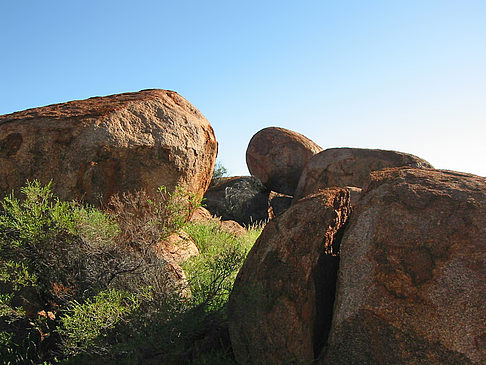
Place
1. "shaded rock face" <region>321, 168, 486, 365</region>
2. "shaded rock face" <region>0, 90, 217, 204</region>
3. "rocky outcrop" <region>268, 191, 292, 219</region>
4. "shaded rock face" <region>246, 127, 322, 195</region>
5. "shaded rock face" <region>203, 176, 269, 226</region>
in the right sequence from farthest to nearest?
"shaded rock face" <region>246, 127, 322, 195</region>
"rocky outcrop" <region>268, 191, 292, 219</region>
"shaded rock face" <region>203, 176, 269, 226</region>
"shaded rock face" <region>0, 90, 217, 204</region>
"shaded rock face" <region>321, 168, 486, 365</region>

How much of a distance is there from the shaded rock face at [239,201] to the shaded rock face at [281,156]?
150 centimetres

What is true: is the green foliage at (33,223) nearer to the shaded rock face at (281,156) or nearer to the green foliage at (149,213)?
the green foliage at (149,213)

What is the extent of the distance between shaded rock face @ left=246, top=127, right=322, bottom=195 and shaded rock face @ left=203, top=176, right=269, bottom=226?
1498 mm

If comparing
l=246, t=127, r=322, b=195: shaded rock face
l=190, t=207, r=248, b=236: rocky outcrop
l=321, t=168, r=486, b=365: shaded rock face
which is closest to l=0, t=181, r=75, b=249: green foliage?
l=190, t=207, r=248, b=236: rocky outcrop

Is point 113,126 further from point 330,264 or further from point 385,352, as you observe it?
point 385,352

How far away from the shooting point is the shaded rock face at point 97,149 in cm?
545

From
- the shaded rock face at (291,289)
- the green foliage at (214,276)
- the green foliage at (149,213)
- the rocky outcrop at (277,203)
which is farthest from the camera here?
the rocky outcrop at (277,203)

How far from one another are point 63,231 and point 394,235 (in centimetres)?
341

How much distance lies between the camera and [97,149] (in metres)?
5.44

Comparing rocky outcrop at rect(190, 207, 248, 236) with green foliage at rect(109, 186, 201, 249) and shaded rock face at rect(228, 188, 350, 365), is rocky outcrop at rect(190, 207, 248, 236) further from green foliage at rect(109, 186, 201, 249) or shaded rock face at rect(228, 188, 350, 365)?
shaded rock face at rect(228, 188, 350, 365)

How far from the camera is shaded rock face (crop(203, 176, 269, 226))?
12.2 metres

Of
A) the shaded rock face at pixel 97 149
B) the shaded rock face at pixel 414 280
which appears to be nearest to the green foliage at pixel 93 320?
the shaded rock face at pixel 97 149

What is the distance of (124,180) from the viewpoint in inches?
220

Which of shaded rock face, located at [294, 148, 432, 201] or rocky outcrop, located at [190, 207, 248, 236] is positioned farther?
shaded rock face, located at [294, 148, 432, 201]
